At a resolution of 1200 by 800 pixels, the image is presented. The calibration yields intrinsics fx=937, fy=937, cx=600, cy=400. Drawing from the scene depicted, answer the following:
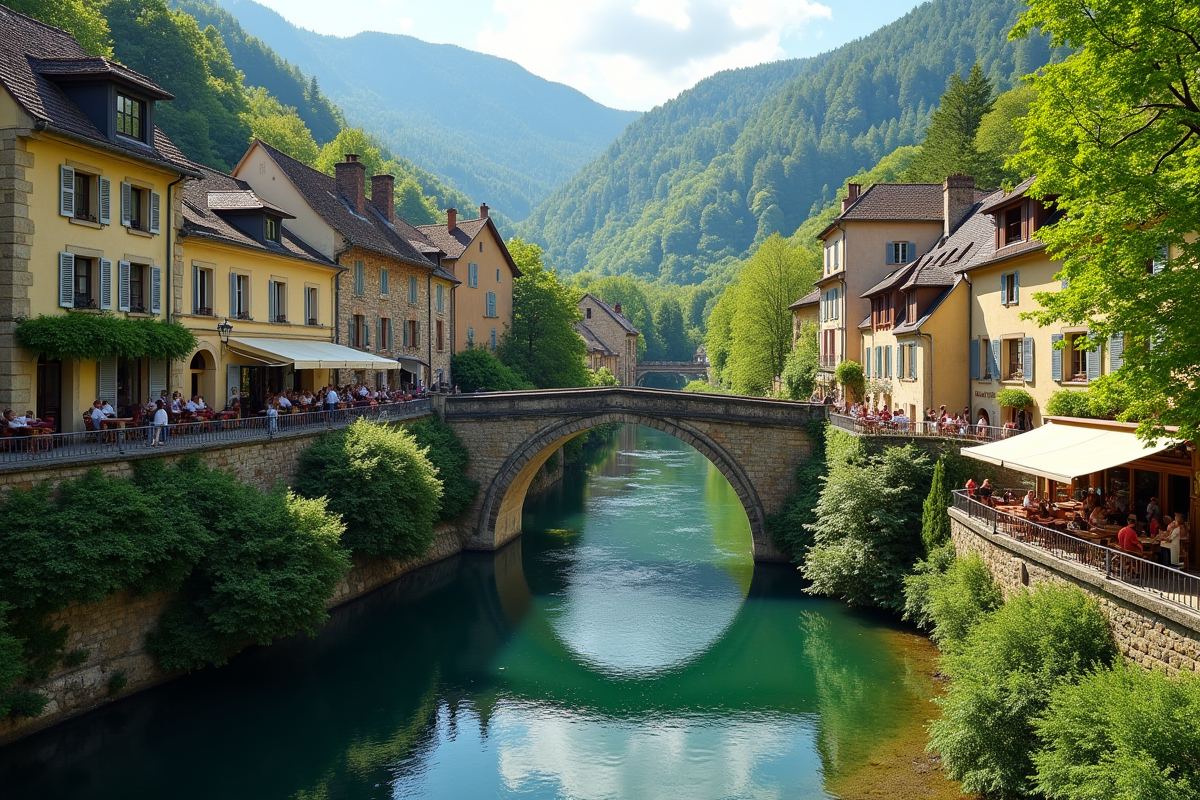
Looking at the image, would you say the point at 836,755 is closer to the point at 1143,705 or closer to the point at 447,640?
the point at 1143,705

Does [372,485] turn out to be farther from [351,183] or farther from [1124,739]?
[351,183]

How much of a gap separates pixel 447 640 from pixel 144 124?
47.0 feet

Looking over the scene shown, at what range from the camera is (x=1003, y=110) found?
5988 cm

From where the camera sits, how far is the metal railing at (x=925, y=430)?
82.2 ft

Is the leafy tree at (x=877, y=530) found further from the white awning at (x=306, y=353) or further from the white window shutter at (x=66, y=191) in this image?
the white window shutter at (x=66, y=191)

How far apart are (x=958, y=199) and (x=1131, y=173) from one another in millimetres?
26117

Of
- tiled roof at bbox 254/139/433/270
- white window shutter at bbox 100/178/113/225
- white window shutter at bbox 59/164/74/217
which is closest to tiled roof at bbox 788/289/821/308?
tiled roof at bbox 254/139/433/270

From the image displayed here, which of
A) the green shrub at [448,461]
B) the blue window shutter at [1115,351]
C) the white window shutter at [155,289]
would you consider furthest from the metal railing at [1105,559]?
the white window shutter at [155,289]

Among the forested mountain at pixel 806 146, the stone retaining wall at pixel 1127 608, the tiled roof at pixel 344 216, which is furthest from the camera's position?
the forested mountain at pixel 806 146

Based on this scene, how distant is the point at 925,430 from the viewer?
26234 millimetres

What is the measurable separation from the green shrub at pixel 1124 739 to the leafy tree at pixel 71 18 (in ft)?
114

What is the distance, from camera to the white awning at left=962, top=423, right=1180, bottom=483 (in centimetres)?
1614

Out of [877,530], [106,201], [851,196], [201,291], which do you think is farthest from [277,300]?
[851,196]

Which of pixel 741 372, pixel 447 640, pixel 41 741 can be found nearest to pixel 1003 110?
pixel 741 372
